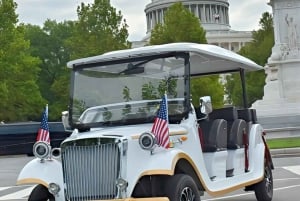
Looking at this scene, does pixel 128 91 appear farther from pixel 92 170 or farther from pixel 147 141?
pixel 92 170

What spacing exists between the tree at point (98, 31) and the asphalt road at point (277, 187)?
27614 millimetres

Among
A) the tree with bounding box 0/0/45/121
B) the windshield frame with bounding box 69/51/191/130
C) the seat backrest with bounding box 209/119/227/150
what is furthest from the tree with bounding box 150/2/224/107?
the windshield frame with bounding box 69/51/191/130

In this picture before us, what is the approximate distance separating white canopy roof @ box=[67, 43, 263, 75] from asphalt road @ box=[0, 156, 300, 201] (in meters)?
2.23

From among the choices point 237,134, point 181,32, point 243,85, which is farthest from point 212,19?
point 237,134

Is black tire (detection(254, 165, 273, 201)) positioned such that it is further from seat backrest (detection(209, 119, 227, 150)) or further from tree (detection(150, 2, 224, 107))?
tree (detection(150, 2, 224, 107))

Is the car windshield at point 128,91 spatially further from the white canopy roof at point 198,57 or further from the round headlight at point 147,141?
the round headlight at point 147,141

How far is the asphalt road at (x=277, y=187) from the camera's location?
11.4 meters

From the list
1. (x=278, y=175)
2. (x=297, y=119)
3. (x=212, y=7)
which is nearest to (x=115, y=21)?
(x=297, y=119)

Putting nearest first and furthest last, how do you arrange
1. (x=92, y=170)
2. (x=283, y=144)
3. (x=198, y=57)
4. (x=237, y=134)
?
(x=92, y=170) → (x=198, y=57) → (x=237, y=134) → (x=283, y=144)

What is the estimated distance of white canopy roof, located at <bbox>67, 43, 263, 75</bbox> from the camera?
27.4 feet

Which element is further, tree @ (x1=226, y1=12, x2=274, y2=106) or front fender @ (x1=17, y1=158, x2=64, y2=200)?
tree @ (x1=226, y1=12, x2=274, y2=106)

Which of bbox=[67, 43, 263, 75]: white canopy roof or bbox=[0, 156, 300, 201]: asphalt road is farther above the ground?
bbox=[67, 43, 263, 75]: white canopy roof

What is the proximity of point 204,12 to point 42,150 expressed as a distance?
114 m

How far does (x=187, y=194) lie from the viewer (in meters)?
7.59
